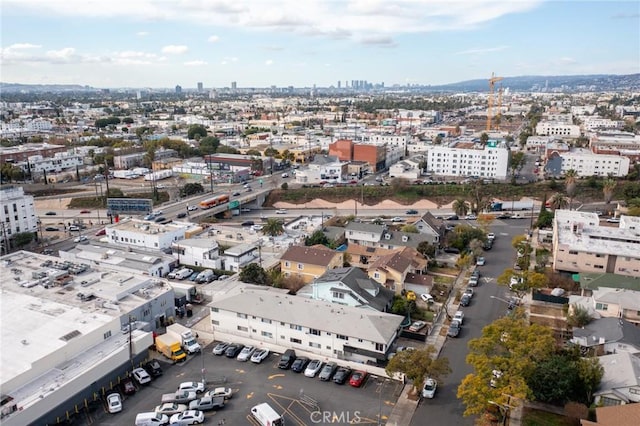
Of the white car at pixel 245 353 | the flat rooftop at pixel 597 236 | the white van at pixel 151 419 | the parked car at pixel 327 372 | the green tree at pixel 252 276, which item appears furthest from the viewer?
the flat rooftop at pixel 597 236

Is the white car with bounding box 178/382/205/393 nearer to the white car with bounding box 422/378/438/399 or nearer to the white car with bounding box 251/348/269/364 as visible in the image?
the white car with bounding box 251/348/269/364

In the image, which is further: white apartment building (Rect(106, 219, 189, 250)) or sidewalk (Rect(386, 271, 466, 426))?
white apartment building (Rect(106, 219, 189, 250))

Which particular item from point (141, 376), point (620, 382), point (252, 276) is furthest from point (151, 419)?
point (620, 382)

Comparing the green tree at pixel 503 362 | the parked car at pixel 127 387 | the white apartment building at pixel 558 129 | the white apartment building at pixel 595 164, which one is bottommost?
the parked car at pixel 127 387

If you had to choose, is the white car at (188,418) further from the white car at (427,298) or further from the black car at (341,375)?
the white car at (427,298)

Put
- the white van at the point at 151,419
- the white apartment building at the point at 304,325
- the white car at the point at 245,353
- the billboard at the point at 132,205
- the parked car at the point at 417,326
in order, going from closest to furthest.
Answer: the white van at the point at 151,419
the white apartment building at the point at 304,325
the white car at the point at 245,353
the parked car at the point at 417,326
the billboard at the point at 132,205

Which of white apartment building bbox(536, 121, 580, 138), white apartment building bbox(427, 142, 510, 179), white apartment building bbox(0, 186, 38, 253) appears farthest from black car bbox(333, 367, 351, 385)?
white apartment building bbox(536, 121, 580, 138)

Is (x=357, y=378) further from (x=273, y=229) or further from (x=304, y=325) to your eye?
(x=273, y=229)

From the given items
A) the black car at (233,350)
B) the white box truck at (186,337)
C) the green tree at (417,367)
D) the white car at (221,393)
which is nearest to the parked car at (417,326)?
the green tree at (417,367)
